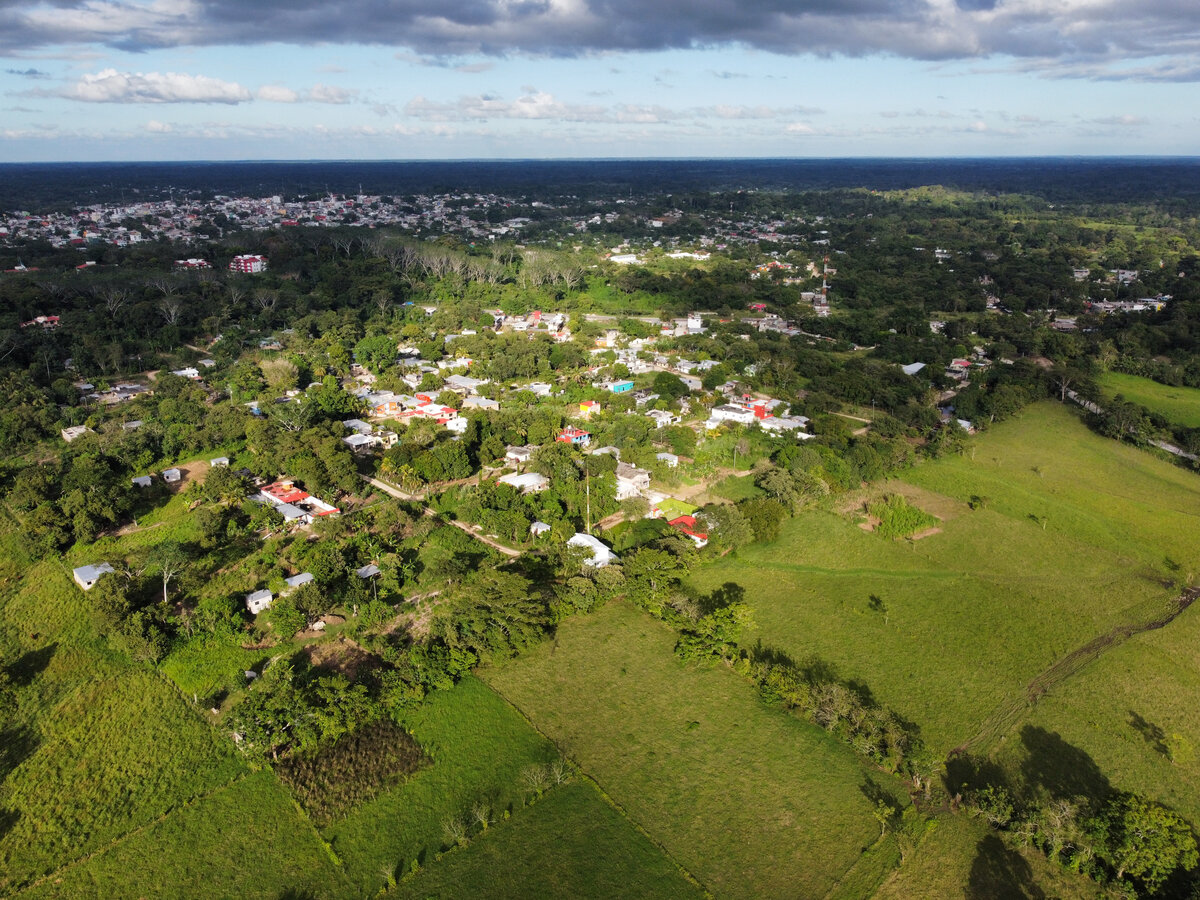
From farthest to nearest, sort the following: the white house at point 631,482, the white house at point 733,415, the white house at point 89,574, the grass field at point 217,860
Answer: the white house at point 733,415
the white house at point 631,482
the white house at point 89,574
the grass field at point 217,860

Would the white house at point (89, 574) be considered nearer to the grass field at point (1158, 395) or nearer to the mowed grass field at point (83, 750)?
the mowed grass field at point (83, 750)

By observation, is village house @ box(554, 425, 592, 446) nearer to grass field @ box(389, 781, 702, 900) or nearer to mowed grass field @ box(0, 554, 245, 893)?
mowed grass field @ box(0, 554, 245, 893)

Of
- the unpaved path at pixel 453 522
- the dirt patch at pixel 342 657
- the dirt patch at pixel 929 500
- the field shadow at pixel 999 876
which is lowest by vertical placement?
the field shadow at pixel 999 876

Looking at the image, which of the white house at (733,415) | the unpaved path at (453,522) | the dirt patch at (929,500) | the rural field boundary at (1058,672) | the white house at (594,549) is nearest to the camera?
the rural field boundary at (1058,672)

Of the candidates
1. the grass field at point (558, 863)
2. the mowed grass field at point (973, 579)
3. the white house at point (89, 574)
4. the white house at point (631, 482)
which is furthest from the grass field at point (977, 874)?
the white house at point (89, 574)

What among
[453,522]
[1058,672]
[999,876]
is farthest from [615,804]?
[453,522]

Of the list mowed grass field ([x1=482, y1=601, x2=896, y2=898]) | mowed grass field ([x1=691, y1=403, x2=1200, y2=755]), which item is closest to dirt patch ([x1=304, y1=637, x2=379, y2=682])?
mowed grass field ([x1=482, y1=601, x2=896, y2=898])

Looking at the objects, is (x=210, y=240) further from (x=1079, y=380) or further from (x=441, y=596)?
(x=1079, y=380)
